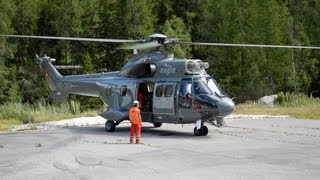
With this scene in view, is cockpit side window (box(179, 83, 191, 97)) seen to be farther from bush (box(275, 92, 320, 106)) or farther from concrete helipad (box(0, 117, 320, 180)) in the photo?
bush (box(275, 92, 320, 106))

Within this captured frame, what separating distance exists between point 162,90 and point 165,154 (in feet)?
17.5

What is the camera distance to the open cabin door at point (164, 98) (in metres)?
16.9

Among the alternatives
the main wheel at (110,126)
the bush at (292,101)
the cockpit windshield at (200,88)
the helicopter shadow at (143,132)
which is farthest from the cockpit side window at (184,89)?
the bush at (292,101)

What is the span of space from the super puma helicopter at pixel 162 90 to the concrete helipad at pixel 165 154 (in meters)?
0.66

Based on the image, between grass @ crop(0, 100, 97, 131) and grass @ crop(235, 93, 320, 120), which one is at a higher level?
grass @ crop(0, 100, 97, 131)

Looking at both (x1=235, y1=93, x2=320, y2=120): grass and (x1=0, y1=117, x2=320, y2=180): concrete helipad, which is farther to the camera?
(x1=235, y1=93, x2=320, y2=120): grass

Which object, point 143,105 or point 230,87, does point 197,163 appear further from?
point 230,87

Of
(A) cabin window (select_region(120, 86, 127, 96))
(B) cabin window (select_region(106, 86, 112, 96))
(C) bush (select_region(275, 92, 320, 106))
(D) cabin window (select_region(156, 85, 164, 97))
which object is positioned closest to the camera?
(D) cabin window (select_region(156, 85, 164, 97))

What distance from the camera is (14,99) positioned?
42.0 m

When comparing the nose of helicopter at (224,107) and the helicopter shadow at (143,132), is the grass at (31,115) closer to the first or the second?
the helicopter shadow at (143,132)

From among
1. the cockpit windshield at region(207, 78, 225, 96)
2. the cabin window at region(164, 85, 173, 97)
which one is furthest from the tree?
the cockpit windshield at region(207, 78, 225, 96)

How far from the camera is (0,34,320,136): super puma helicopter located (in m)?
16.1

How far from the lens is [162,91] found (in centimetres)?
1725

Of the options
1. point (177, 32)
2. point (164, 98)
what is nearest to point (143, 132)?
point (164, 98)
